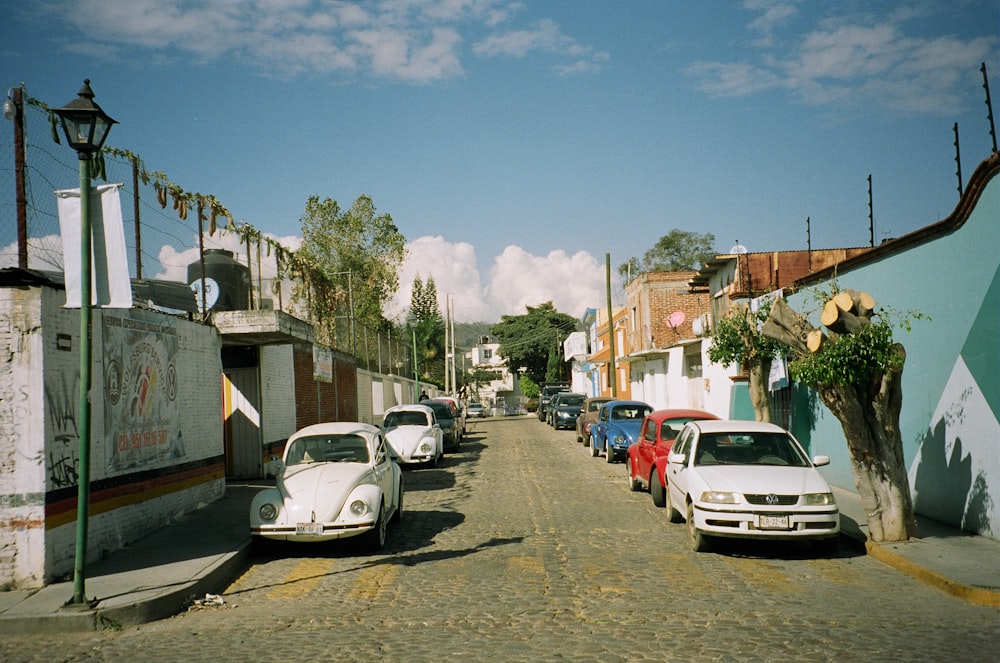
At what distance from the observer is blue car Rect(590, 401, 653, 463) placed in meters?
20.0

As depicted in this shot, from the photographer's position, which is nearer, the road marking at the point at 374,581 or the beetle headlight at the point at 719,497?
the road marking at the point at 374,581

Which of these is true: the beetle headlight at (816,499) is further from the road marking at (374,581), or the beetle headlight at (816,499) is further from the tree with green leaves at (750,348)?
the tree with green leaves at (750,348)

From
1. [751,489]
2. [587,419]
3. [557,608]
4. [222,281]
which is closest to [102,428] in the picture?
[222,281]

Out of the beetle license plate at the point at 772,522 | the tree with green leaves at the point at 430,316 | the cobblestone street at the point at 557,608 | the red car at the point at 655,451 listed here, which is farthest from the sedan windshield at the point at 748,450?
the tree with green leaves at the point at 430,316

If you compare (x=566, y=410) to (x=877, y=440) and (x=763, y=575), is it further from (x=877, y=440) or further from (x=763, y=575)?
(x=763, y=575)

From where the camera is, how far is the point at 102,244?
744cm

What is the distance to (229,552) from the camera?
30.3ft

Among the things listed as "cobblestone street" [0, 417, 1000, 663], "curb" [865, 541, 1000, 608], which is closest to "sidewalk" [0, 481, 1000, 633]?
"curb" [865, 541, 1000, 608]

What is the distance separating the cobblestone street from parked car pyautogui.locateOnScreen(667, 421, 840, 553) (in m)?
0.40

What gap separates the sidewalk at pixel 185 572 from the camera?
6.87 m

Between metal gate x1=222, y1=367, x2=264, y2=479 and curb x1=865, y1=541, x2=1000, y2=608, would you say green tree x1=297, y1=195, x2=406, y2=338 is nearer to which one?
metal gate x1=222, y1=367, x2=264, y2=479

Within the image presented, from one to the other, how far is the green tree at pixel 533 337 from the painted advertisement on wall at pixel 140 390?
66.0 metres

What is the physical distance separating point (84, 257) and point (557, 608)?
5273 mm

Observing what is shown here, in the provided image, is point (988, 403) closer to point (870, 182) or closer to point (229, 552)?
point (229, 552)
